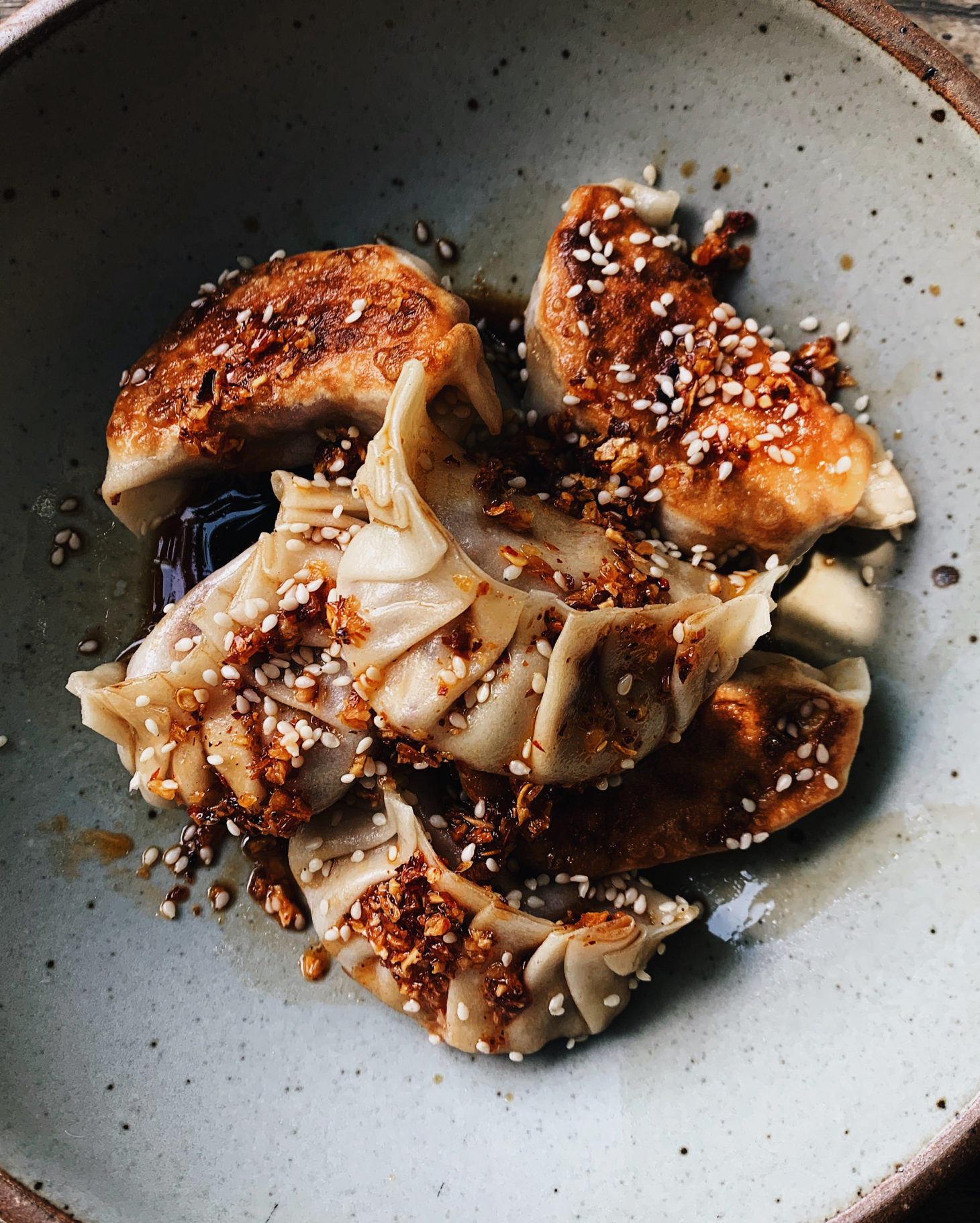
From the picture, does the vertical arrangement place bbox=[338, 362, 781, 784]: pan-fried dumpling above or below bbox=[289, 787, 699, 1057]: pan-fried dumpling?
above

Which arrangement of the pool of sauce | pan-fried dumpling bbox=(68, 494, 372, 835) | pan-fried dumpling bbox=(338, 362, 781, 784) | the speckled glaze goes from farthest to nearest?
1. the pool of sauce
2. the speckled glaze
3. pan-fried dumpling bbox=(68, 494, 372, 835)
4. pan-fried dumpling bbox=(338, 362, 781, 784)

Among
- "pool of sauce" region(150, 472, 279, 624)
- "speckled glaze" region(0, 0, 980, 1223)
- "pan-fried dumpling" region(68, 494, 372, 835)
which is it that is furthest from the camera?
"pool of sauce" region(150, 472, 279, 624)

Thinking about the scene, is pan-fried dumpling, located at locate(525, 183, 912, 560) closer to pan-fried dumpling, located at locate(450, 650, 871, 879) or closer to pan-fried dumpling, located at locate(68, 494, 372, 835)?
pan-fried dumpling, located at locate(450, 650, 871, 879)

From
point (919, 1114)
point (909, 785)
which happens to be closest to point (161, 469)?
point (909, 785)

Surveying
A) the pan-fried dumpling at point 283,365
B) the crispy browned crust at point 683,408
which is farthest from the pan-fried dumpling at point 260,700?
the crispy browned crust at point 683,408

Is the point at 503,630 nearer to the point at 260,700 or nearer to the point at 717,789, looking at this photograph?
the point at 260,700

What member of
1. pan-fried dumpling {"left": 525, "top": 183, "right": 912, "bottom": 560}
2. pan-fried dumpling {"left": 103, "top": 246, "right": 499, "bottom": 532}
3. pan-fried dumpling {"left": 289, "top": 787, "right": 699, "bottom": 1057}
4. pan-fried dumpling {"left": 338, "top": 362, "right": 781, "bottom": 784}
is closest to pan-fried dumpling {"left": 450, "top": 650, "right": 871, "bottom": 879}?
pan-fried dumpling {"left": 289, "top": 787, "right": 699, "bottom": 1057}

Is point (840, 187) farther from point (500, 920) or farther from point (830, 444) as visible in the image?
point (500, 920)
